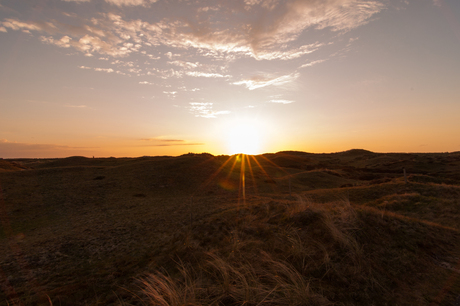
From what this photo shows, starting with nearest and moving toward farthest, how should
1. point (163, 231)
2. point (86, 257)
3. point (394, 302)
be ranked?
point (394, 302) < point (86, 257) < point (163, 231)

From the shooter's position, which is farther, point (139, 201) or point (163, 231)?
point (139, 201)

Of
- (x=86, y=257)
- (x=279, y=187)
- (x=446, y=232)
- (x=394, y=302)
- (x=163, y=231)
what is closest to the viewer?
(x=394, y=302)

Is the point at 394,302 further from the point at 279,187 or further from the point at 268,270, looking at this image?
the point at 279,187

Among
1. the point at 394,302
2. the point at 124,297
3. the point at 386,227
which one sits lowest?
the point at 124,297

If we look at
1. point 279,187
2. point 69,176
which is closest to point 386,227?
point 279,187

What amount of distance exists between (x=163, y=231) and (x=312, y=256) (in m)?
10.8

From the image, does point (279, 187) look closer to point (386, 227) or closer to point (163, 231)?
point (163, 231)

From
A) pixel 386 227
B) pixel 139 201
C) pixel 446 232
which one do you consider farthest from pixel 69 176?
pixel 446 232

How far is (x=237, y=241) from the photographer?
8.38 m

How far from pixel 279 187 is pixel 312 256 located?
1170 inches

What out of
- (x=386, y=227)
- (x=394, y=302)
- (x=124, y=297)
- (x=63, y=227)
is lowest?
(x=63, y=227)

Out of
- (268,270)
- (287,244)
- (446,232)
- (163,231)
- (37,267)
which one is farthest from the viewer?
(163,231)

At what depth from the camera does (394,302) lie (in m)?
4.95

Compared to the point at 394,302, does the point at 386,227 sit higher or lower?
higher
